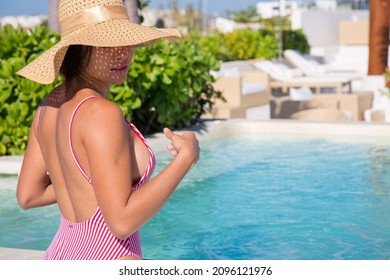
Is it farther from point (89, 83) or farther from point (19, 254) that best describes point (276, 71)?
point (89, 83)

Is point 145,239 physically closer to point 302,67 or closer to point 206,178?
point 206,178

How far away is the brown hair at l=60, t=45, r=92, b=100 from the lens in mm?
2361

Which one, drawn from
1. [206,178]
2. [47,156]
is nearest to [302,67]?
[206,178]

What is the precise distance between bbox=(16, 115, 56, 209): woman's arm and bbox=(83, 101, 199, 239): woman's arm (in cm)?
46

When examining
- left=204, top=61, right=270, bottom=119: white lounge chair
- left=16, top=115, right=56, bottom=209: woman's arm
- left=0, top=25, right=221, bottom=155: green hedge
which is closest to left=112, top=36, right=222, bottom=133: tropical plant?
left=0, top=25, right=221, bottom=155: green hedge

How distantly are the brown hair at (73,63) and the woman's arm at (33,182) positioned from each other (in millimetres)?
277

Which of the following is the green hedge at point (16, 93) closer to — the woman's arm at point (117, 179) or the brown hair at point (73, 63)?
the brown hair at point (73, 63)

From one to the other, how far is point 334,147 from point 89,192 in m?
8.01

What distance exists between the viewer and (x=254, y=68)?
20672mm

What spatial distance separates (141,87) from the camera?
363 inches

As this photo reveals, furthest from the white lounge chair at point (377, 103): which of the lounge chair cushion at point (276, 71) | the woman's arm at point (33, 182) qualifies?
the woman's arm at point (33, 182)

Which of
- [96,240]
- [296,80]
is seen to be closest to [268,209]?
[96,240]

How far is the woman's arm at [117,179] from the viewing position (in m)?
2.13

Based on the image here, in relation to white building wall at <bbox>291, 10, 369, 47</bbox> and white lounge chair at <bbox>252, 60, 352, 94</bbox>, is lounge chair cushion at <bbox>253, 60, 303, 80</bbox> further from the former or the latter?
white building wall at <bbox>291, 10, 369, 47</bbox>
